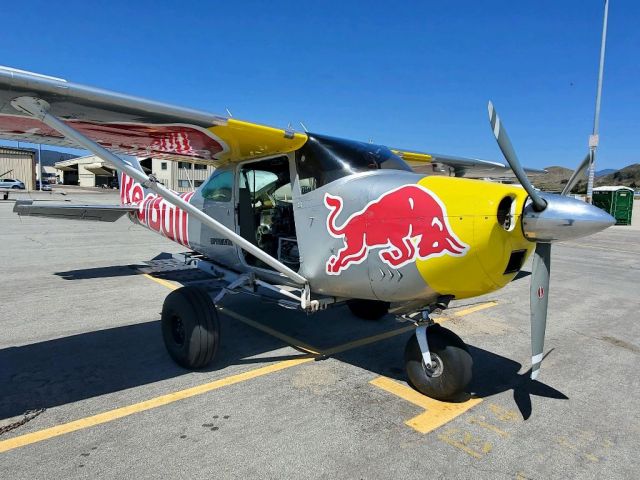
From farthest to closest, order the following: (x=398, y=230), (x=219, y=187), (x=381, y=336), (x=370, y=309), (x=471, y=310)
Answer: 1. (x=471, y=310)
2. (x=370, y=309)
3. (x=219, y=187)
4. (x=381, y=336)
5. (x=398, y=230)

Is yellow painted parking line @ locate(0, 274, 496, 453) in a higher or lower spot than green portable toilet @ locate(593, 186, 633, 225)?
lower

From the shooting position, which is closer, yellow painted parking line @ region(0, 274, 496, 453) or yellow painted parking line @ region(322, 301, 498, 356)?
yellow painted parking line @ region(0, 274, 496, 453)

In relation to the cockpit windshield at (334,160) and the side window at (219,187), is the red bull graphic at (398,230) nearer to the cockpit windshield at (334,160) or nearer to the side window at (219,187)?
the cockpit windshield at (334,160)

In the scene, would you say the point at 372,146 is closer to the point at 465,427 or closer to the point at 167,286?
the point at 465,427

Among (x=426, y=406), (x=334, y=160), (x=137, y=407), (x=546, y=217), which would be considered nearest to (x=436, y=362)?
(x=426, y=406)

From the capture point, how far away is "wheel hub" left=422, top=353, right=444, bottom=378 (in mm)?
3570

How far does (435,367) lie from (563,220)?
159 centimetres

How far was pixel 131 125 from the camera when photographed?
392 centimetres

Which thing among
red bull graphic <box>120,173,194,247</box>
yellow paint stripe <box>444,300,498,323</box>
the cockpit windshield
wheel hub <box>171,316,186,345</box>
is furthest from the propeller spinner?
red bull graphic <box>120,173,194,247</box>

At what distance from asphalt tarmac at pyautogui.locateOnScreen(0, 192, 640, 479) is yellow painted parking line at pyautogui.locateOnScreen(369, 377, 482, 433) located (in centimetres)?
2

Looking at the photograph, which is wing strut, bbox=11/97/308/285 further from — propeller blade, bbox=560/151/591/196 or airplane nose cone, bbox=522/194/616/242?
propeller blade, bbox=560/151/591/196

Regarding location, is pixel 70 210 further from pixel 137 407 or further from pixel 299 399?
pixel 299 399

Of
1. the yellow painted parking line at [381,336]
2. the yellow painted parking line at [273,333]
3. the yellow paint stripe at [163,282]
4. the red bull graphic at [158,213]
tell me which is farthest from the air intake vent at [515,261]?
the yellow paint stripe at [163,282]

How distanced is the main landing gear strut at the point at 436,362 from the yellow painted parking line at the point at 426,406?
64 mm
